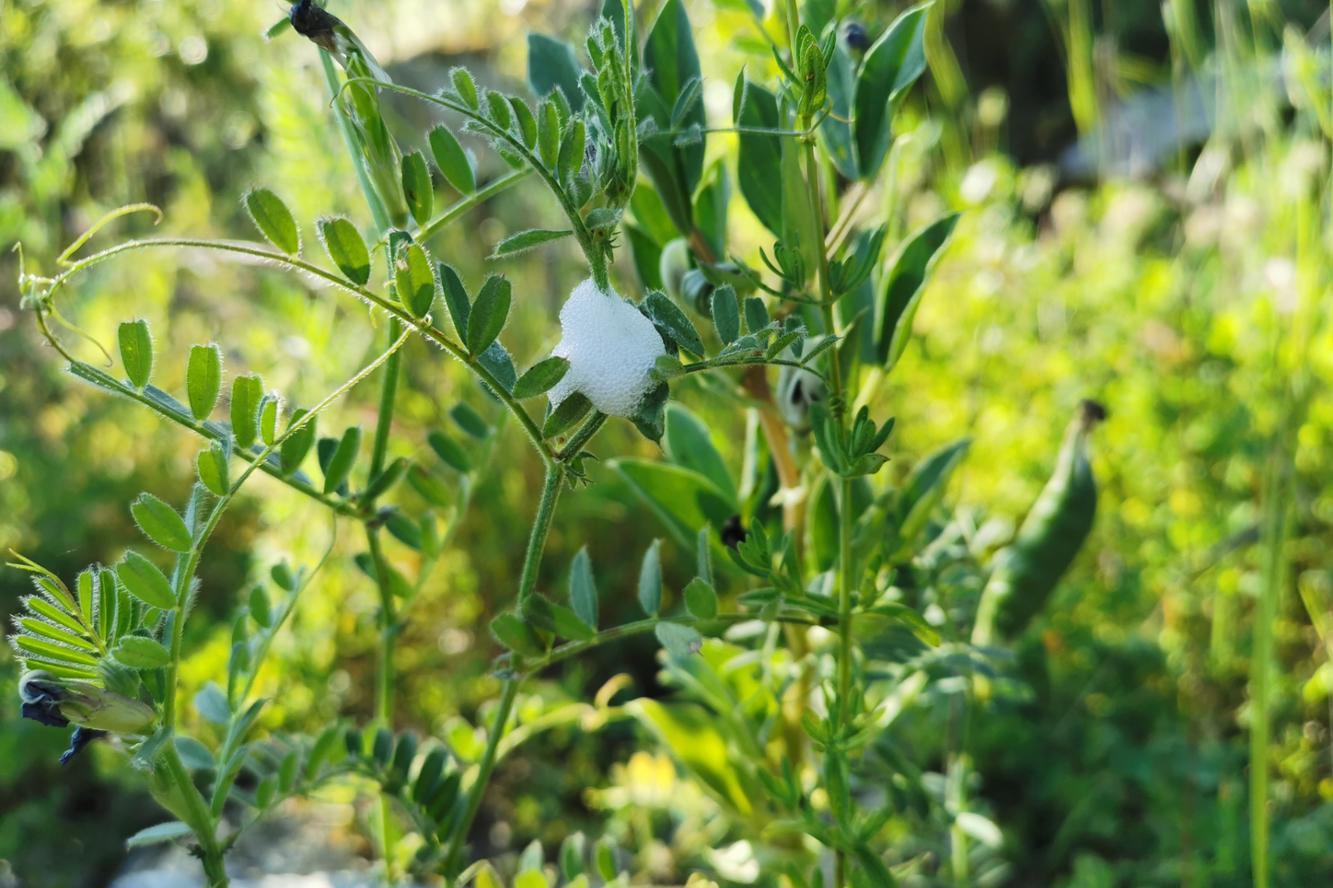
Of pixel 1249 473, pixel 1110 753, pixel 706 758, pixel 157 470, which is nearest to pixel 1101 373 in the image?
pixel 1249 473

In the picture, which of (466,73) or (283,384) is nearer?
(466,73)

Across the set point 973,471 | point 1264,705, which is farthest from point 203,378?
point 973,471

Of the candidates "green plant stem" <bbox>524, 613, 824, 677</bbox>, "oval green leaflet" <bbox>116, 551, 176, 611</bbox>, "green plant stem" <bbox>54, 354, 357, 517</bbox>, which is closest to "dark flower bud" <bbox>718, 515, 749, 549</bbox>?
"green plant stem" <bbox>524, 613, 824, 677</bbox>

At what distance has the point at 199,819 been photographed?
0.53 meters

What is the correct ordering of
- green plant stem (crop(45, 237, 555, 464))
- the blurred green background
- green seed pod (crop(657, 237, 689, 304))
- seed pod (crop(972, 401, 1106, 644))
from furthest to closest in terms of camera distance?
the blurred green background → seed pod (crop(972, 401, 1106, 644)) → green seed pod (crop(657, 237, 689, 304)) → green plant stem (crop(45, 237, 555, 464))

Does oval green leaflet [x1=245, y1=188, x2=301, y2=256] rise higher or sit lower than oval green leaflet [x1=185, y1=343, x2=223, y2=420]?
higher

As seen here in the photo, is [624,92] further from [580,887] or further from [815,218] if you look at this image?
[580,887]

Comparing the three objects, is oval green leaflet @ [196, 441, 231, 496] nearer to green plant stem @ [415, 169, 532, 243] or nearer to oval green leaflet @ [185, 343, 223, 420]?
oval green leaflet @ [185, 343, 223, 420]

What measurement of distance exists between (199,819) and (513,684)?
16cm

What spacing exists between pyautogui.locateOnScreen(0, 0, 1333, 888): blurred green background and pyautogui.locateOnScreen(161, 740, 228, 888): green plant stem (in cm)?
35

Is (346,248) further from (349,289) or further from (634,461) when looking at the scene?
(634,461)

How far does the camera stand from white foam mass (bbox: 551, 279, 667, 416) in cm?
48

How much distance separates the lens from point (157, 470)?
159 cm

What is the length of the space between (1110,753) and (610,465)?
640mm
